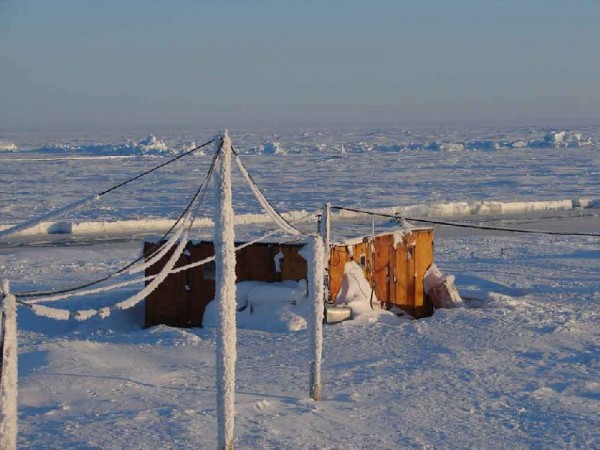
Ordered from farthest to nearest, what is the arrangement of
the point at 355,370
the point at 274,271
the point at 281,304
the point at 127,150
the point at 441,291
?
1. the point at 127,150
2. the point at 441,291
3. the point at 274,271
4. the point at 281,304
5. the point at 355,370

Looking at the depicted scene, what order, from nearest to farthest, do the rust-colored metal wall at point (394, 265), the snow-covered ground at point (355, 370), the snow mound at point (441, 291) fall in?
1. the snow-covered ground at point (355, 370)
2. the rust-colored metal wall at point (394, 265)
3. the snow mound at point (441, 291)

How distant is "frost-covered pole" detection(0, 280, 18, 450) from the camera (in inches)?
183

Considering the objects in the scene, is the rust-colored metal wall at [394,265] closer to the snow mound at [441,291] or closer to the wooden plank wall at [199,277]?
the snow mound at [441,291]

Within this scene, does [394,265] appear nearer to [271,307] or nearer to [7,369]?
[271,307]

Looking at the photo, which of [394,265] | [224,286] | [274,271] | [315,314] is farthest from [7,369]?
[394,265]

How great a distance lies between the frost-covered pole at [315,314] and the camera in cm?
739

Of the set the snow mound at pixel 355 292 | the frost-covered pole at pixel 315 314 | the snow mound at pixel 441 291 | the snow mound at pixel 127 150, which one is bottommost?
the snow mound at pixel 127 150

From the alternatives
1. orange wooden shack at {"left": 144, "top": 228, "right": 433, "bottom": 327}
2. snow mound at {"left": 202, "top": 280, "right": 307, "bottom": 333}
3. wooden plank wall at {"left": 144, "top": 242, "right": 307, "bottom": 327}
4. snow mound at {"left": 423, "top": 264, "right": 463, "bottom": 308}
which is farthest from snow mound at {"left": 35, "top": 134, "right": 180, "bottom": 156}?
snow mound at {"left": 202, "top": 280, "right": 307, "bottom": 333}

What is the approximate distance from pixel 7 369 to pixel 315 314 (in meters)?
3.18

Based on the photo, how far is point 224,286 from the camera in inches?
214

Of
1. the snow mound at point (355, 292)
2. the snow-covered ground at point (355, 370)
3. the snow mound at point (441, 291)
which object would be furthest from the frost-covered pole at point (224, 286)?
the snow mound at point (441, 291)

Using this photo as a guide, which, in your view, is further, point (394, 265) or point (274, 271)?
point (394, 265)

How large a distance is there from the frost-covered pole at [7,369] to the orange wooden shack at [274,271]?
5554 millimetres

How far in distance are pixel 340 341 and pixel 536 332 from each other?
213cm
